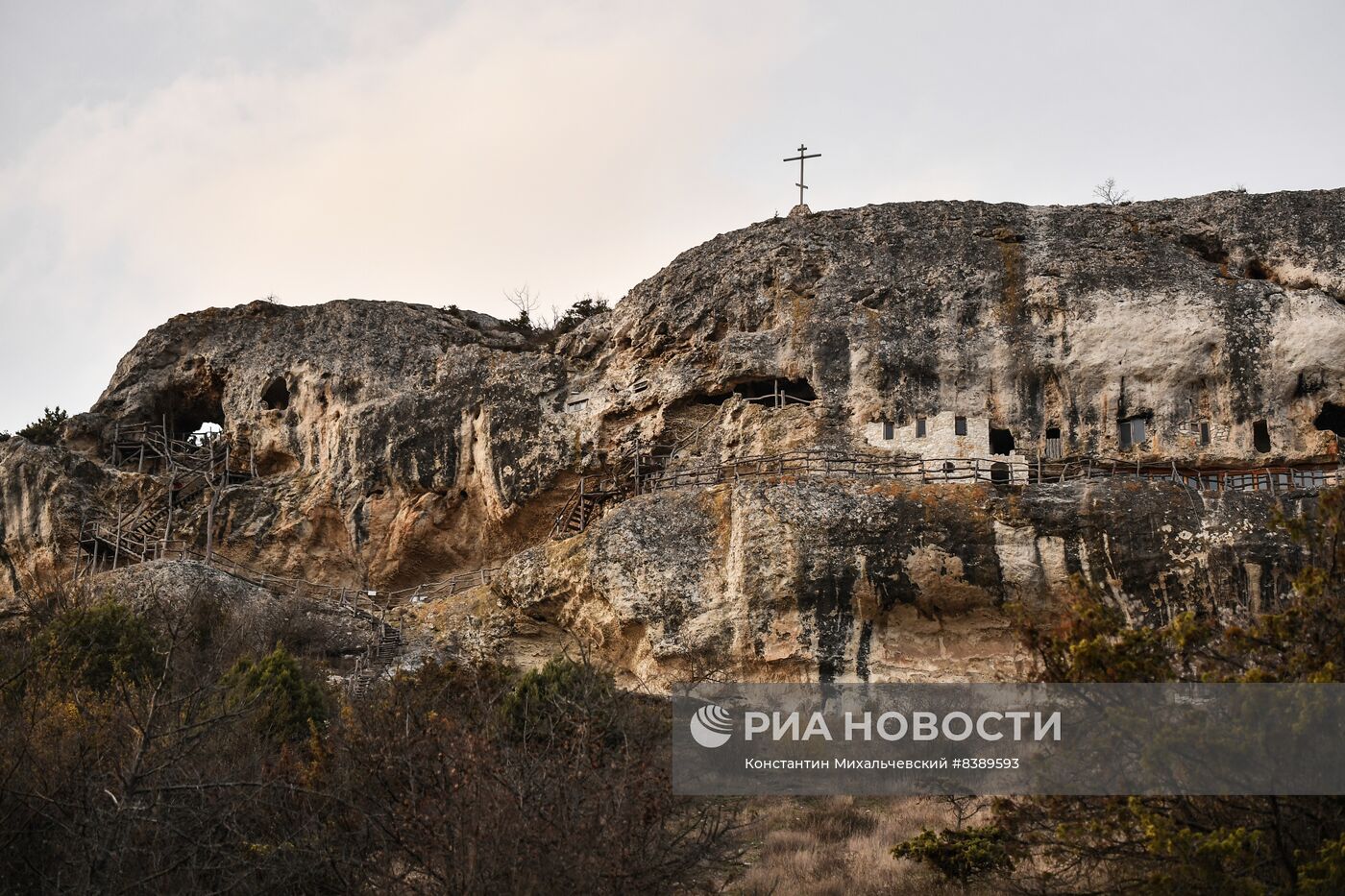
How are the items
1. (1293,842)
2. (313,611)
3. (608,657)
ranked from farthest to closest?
1. (313,611)
2. (608,657)
3. (1293,842)

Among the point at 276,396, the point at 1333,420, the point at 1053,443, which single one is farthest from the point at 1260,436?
the point at 276,396

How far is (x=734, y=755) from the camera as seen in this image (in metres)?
27.0

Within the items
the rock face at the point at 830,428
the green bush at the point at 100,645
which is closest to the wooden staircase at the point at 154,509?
the rock face at the point at 830,428

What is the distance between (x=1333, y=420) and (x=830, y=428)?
10673mm

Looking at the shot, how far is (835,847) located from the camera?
22.5m

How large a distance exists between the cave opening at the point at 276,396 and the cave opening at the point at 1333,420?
2663 cm

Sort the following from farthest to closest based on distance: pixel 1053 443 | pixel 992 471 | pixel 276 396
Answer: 1. pixel 276 396
2. pixel 1053 443
3. pixel 992 471

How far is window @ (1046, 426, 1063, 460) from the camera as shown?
34656mm

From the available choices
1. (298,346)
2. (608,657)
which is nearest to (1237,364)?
(608,657)

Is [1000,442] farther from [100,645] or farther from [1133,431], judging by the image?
[100,645]

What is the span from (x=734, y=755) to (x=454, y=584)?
14.4m

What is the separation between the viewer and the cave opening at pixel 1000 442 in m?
35.0

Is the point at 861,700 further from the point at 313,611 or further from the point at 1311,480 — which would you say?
the point at 313,611

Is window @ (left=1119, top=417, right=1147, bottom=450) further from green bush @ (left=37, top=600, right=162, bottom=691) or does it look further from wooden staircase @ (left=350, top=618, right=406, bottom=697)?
green bush @ (left=37, top=600, right=162, bottom=691)
